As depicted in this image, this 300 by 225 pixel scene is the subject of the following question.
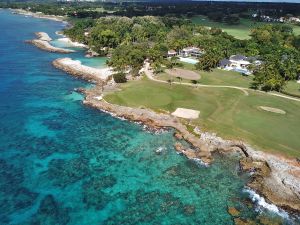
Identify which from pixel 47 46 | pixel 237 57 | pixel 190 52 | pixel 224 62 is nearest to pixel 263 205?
pixel 224 62

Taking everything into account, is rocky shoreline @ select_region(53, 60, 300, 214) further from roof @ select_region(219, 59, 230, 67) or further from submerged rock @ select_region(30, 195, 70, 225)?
roof @ select_region(219, 59, 230, 67)

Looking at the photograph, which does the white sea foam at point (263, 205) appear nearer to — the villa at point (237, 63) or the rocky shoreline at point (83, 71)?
the rocky shoreline at point (83, 71)

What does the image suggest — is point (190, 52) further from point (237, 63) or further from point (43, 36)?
point (43, 36)

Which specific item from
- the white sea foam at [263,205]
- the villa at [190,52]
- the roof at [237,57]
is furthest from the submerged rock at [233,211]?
the villa at [190,52]

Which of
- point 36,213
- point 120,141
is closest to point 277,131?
point 120,141

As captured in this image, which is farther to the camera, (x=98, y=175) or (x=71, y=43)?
(x=71, y=43)
